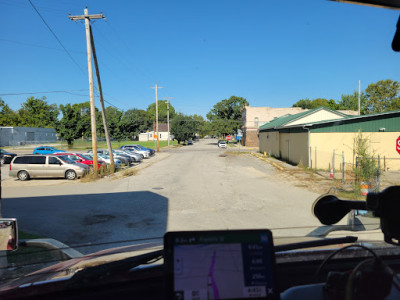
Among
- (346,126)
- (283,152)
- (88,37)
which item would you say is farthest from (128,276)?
(283,152)

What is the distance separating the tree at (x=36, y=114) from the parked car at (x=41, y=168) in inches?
967

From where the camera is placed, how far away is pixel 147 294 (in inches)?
73.5

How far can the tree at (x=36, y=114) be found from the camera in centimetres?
4138

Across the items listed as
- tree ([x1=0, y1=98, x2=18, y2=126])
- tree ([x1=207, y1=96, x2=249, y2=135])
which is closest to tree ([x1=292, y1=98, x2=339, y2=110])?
tree ([x1=207, y1=96, x2=249, y2=135])

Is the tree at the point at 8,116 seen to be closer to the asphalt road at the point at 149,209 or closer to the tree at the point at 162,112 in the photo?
the asphalt road at the point at 149,209

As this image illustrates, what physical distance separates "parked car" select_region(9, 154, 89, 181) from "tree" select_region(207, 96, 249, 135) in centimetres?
6599

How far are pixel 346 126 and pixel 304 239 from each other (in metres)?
20.5

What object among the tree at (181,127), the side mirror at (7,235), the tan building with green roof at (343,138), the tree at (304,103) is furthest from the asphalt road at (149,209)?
the tree at (304,103)

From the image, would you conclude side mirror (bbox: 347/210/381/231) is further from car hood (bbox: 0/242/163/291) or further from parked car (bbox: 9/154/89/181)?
parked car (bbox: 9/154/89/181)

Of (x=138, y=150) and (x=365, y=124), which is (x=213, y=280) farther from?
(x=138, y=150)

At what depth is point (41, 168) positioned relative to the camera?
18.0m

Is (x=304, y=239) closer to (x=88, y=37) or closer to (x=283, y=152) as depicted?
(x=88, y=37)

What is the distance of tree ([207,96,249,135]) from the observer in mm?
82250

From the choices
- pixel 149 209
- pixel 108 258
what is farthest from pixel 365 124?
pixel 108 258
